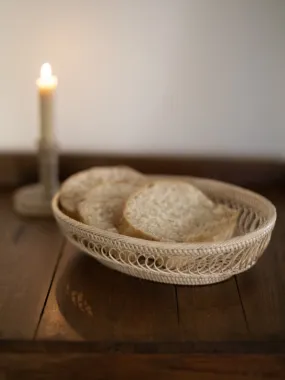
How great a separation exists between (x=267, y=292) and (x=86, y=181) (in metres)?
0.31

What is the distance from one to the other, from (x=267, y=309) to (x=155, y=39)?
46 cm

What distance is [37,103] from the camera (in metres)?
0.99

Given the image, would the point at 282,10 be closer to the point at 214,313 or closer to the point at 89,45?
the point at 89,45

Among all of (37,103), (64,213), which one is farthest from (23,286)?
(37,103)

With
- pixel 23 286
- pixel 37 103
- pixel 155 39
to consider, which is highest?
pixel 155 39

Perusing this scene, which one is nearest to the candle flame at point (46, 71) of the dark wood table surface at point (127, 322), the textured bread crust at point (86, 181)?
the textured bread crust at point (86, 181)

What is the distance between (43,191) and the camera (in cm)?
95

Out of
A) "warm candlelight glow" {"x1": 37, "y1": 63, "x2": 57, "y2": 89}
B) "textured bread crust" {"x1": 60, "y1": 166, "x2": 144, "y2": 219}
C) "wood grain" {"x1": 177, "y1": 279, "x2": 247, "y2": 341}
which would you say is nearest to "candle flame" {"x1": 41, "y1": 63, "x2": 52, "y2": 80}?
"warm candlelight glow" {"x1": 37, "y1": 63, "x2": 57, "y2": 89}

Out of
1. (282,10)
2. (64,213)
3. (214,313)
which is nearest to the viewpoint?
(214,313)

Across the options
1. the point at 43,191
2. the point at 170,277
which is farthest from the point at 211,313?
the point at 43,191

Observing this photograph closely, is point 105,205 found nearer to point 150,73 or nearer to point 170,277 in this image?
point 170,277

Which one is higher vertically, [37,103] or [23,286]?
[37,103]

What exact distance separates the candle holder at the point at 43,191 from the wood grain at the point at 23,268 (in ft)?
0.07

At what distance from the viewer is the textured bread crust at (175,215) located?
748 mm
